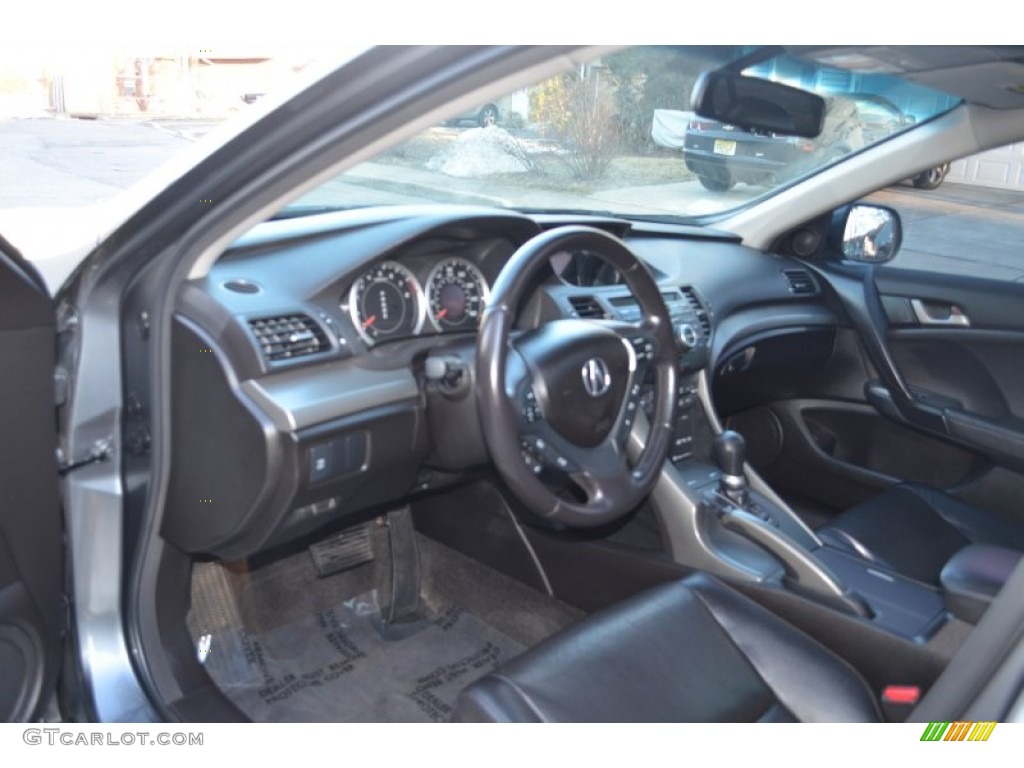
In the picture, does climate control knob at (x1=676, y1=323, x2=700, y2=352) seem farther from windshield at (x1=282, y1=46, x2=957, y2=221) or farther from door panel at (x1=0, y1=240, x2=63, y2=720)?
door panel at (x1=0, y1=240, x2=63, y2=720)

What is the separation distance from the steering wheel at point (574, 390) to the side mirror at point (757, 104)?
1.75 feet

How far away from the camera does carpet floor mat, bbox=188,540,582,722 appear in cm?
272

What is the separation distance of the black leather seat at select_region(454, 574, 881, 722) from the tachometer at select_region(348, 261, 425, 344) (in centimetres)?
82

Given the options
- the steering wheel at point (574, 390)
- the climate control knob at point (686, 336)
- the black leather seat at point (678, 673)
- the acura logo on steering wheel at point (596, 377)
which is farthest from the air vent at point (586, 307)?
the black leather seat at point (678, 673)

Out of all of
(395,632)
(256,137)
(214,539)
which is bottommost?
(395,632)

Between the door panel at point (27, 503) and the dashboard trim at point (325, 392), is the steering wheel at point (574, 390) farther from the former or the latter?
the door panel at point (27, 503)

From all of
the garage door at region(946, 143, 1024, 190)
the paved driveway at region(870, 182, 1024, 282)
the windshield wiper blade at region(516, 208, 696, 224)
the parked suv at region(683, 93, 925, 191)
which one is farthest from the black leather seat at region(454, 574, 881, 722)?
the paved driveway at region(870, 182, 1024, 282)

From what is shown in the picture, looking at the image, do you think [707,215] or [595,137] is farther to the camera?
[707,215]

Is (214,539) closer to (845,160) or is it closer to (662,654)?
(662,654)

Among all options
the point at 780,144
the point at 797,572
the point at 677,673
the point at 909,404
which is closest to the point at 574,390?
the point at 677,673

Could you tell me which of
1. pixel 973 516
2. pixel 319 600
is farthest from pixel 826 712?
pixel 319 600

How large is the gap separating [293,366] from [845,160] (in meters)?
2.26

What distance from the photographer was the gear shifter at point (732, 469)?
274 centimetres

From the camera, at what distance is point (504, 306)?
1.96m
